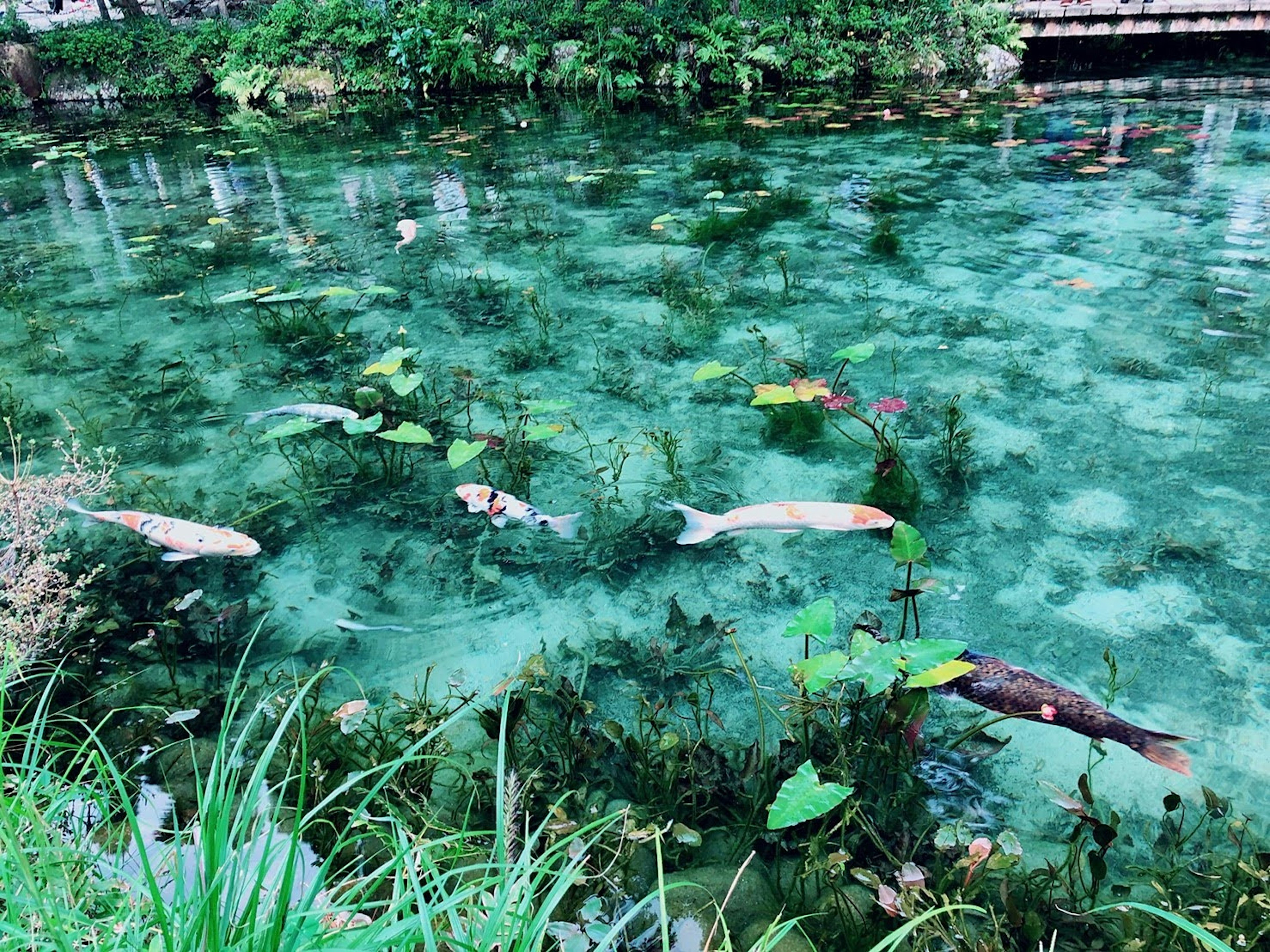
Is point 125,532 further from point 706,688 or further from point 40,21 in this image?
point 40,21

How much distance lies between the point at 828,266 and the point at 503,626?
4006 mm

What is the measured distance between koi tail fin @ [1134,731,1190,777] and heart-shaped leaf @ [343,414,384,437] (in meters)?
3.03

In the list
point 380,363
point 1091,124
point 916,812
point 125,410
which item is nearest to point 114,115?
point 125,410

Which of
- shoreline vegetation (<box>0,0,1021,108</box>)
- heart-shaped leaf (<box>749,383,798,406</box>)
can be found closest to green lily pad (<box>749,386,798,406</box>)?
heart-shaped leaf (<box>749,383,798,406</box>)

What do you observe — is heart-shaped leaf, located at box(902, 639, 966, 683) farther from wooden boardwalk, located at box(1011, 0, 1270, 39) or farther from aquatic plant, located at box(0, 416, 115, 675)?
wooden boardwalk, located at box(1011, 0, 1270, 39)

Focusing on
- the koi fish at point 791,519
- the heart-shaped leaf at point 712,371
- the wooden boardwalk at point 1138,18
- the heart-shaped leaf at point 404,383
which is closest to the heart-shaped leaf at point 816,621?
the koi fish at point 791,519

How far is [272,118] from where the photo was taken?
43.6 ft

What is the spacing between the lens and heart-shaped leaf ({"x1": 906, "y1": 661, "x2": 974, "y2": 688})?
2.08 meters

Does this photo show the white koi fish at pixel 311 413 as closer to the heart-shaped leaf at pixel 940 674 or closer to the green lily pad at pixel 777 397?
the green lily pad at pixel 777 397

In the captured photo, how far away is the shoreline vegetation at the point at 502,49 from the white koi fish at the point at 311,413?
34.6ft

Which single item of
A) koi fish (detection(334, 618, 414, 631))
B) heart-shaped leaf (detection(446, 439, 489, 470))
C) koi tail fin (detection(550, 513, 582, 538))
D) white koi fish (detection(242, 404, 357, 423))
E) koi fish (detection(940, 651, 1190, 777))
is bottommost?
koi fish (detection(334, 618, 414, 631))

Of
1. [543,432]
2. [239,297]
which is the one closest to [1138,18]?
[543,432]

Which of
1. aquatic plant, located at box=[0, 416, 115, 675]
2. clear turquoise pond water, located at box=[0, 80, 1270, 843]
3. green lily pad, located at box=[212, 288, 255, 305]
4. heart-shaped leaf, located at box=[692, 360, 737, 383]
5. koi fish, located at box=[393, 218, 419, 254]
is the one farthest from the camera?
koi fish, located at box=[393, 218, 419, 254]

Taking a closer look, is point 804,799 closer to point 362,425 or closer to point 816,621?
point 816,621
